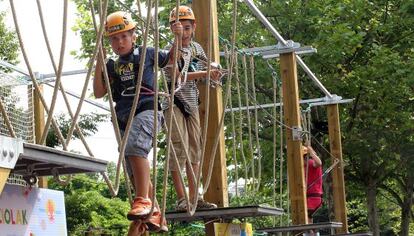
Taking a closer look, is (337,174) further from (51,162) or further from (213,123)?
(51,162)

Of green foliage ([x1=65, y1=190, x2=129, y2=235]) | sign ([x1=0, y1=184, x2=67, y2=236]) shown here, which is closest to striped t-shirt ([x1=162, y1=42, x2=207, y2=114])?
sign ([x1=0, y1=184, x2=67, y2=236])

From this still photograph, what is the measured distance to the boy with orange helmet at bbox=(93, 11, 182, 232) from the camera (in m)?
5.29

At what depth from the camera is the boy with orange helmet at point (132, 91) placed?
529 cm

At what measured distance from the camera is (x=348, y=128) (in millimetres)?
20859

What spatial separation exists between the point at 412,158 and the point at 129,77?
15968mm

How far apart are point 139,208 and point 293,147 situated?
731cm

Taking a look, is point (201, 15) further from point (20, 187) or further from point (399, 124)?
point (399, 124)

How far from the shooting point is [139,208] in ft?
16.6

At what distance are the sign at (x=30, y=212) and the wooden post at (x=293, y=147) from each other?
817 cm

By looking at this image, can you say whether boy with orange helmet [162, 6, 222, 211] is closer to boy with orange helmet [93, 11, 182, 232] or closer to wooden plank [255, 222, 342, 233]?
boy with orange helmet [93, 11, 182, 232]

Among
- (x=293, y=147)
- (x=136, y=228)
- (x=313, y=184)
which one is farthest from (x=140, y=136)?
(x=313, y=184)

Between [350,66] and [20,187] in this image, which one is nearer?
[20,187]

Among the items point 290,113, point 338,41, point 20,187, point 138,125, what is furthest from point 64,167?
point 338,41

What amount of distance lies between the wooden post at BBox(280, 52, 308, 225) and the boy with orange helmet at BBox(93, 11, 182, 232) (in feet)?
21.7
